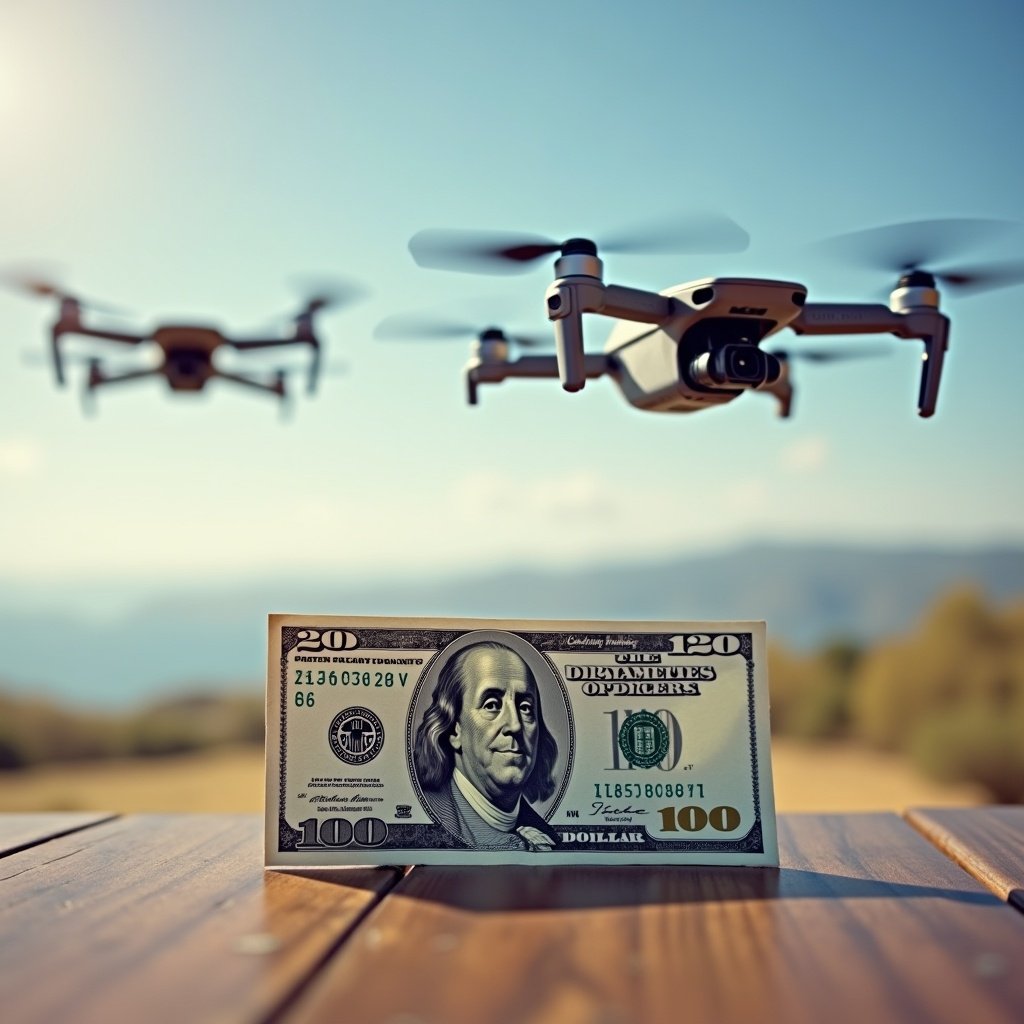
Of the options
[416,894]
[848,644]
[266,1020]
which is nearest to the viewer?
[266,1020]

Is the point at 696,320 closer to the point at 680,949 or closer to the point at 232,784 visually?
the point at 680,949

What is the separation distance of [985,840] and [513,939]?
585 millimetres

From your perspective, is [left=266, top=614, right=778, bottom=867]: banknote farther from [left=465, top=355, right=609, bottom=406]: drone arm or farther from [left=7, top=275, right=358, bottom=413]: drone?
[left=7, top=275, right=358, bottom=413]: drone

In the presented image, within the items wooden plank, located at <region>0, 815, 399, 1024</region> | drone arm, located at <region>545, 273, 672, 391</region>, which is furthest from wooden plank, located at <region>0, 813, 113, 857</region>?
drone arm, located at <region>545, 273, 672, 391</region>

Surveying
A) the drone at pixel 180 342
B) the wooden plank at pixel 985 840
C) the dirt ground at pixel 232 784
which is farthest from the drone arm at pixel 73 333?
the wooden plank at pixel 985 840

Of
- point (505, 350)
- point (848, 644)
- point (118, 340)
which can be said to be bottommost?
point (848, 644)

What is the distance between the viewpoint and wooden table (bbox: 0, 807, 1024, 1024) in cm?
62

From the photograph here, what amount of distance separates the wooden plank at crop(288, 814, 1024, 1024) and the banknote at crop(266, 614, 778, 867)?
4 centimetres

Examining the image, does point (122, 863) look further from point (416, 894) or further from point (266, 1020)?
point (266, 1020)

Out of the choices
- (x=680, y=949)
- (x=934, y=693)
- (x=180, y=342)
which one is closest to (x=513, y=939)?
(x=680, y=949)

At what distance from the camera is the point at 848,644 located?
881 cm

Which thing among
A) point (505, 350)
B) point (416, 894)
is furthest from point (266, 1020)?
point (505, 350)

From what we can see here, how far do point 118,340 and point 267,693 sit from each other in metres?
6.01

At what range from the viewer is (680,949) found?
0.72 meters
